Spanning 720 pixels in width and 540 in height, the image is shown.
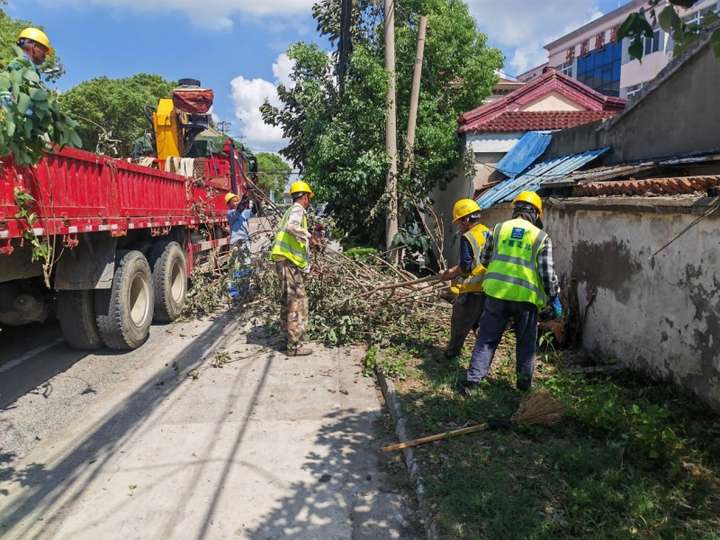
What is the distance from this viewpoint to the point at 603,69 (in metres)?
32.1

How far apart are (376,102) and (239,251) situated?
166 inches

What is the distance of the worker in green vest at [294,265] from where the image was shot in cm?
591

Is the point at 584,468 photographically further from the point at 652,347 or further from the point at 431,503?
the point at 652,347

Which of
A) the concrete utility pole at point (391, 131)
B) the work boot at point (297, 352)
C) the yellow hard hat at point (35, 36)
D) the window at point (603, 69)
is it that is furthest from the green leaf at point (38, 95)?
the window at point (603, 69)

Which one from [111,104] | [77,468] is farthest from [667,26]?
[111,104]

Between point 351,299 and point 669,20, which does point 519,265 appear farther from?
point 351,299

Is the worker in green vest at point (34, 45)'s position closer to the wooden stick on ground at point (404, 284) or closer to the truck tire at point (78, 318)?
the truck tire at point (78, 318)

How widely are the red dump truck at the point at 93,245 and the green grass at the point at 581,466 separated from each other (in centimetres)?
321

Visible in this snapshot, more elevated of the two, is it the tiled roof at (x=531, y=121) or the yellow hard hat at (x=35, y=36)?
the tiled roof at (x=531, y=121)

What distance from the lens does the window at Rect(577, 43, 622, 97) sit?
30.7m

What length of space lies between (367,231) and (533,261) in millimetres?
7075

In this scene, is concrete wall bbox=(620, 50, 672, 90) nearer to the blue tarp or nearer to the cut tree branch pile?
the blue tarp

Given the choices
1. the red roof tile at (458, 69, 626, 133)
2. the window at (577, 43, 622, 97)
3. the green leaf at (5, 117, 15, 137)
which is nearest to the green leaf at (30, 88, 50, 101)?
the green leaf at (5, 117, 15, 137)

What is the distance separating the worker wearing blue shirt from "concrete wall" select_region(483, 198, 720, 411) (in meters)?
4.60
